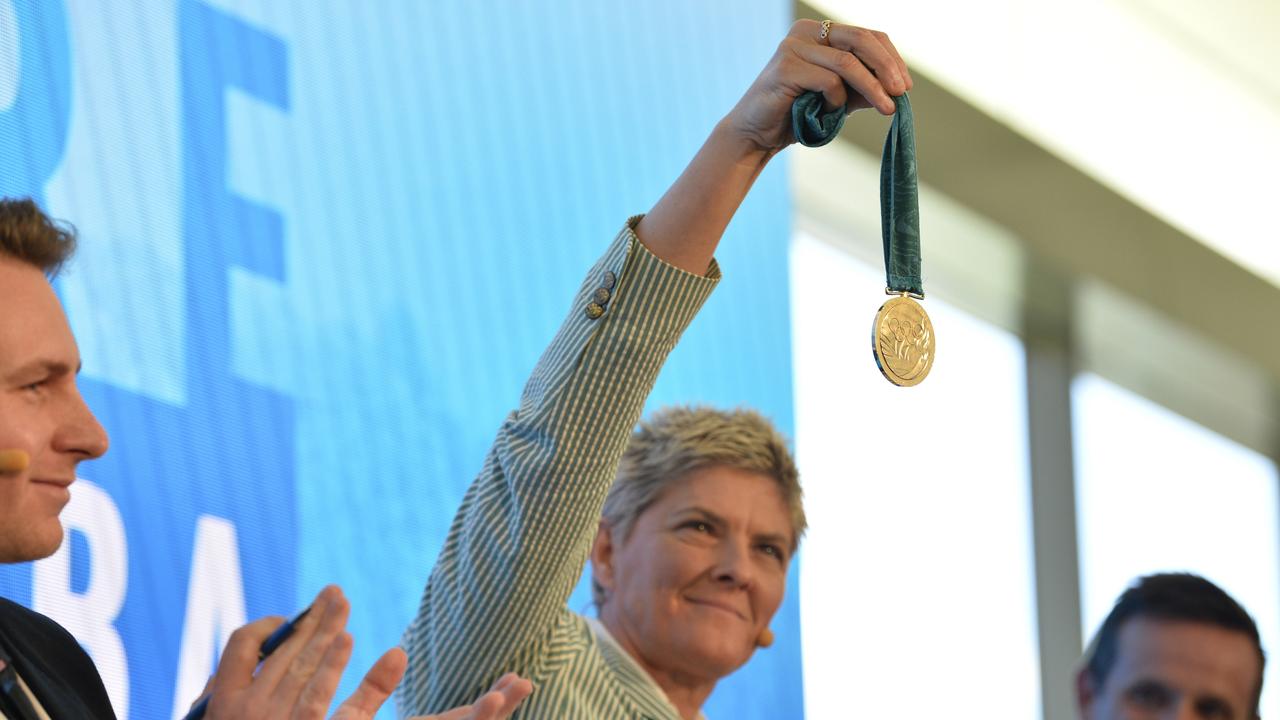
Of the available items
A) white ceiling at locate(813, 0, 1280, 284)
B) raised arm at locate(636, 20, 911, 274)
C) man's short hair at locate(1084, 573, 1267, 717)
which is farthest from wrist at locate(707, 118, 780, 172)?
white ceiling at locate(813, 0, 1280, 284)

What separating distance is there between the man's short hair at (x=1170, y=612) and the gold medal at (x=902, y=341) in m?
0.56

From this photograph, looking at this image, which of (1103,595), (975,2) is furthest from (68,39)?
(1103,595)

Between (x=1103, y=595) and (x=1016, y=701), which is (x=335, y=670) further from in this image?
(x=1103, y=595)

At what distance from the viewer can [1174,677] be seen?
1849mm

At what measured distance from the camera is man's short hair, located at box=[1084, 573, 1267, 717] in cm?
189

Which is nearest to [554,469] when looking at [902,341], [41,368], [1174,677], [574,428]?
[574,428]

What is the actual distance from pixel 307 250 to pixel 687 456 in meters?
0.52

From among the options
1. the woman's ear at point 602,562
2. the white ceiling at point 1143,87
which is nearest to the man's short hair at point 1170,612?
the woman's ear at point 602,562

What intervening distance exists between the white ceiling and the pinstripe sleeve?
219 cm

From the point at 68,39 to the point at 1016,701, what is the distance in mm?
3204

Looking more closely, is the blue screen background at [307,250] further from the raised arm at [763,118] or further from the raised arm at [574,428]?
the raised arm at [763,118]

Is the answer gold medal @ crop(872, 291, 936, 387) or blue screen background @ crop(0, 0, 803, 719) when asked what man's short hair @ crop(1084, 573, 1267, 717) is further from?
blue screen background @ crop(0, 0, 803, 719)

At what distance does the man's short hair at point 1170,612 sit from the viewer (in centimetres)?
189

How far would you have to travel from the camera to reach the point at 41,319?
1.30m
